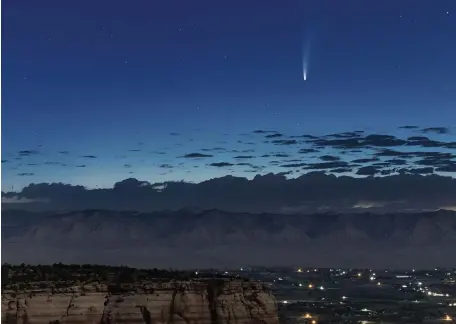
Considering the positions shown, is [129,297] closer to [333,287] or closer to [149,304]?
[149,304]

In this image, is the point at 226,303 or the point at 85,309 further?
the point at 226,303

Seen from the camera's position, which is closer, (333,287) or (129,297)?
(129,297)

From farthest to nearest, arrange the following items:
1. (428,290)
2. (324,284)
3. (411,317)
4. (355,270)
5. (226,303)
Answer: (355,270) → (324,284) → (428,290) → (411,317) → (226,303)

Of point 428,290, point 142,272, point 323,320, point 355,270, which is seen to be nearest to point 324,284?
point 428,290

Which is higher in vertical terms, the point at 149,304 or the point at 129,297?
the point at 129,297

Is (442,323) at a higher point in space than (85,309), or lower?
lower

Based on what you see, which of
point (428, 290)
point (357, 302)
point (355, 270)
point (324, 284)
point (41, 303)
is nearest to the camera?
point (41, 303)

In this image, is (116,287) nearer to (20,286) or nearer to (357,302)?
(20,286)

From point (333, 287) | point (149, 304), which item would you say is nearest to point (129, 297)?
point (149, 304)
